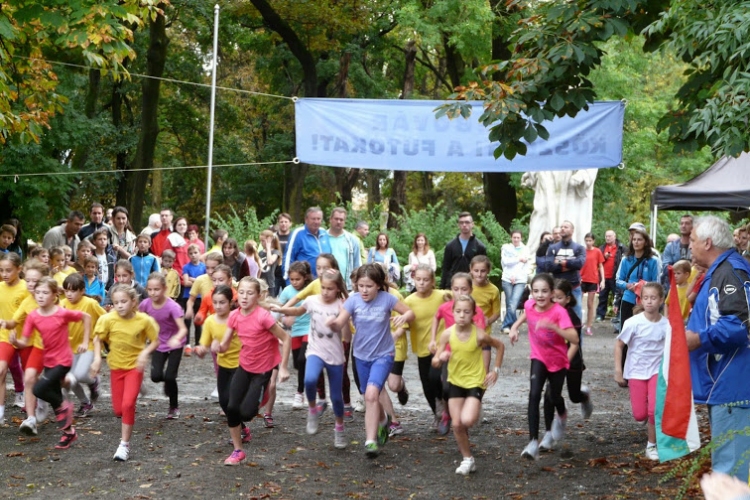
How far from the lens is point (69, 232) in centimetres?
1531

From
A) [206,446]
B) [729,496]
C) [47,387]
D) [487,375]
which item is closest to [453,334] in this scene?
[487,375]

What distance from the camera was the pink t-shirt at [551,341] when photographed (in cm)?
894

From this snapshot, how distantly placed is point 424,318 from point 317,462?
1.76 m

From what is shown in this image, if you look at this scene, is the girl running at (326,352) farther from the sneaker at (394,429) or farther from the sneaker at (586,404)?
the sneaker at (586,404)

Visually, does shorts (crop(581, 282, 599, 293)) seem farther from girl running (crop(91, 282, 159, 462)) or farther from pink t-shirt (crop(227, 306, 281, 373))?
girl running (crop(91, 282, 159, 462))

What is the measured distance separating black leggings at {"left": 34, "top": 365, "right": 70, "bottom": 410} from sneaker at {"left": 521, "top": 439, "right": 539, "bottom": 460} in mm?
3934

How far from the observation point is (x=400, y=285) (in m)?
23.8

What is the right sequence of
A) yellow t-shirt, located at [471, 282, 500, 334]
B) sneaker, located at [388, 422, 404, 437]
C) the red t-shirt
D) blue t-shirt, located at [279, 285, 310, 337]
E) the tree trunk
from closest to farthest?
sneaker, located at [388, 422, 404, 437] < yellow t-shirt, located at [471, 282, 500, 334] < blue t-shirt, located at [279, 285, 310, 337] < the red t-shirt < the tree trunk

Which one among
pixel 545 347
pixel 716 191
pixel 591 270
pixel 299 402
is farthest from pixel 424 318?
pixel 591 270

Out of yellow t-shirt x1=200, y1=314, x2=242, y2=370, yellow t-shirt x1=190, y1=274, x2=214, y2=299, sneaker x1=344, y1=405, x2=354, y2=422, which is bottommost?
sneaker x1=344, y1=405, x2=354, y2=422

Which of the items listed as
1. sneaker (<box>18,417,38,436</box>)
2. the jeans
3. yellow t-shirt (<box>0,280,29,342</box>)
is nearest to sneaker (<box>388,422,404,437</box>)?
sneaker (<box>18,417,38,436</box>)

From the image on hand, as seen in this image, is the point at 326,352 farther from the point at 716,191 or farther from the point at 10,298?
the point at 716,191

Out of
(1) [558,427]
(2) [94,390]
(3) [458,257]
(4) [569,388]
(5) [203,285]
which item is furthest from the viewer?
(3) [458,257]

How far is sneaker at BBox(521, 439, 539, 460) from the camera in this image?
877cm
